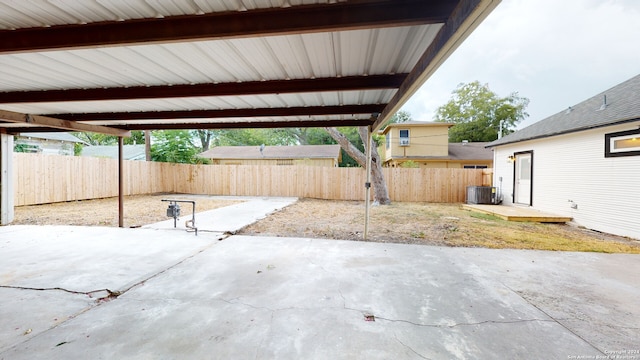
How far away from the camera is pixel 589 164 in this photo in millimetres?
6121

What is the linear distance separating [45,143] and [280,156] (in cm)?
1481

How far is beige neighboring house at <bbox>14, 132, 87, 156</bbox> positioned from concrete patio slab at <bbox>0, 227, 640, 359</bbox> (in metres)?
16.6

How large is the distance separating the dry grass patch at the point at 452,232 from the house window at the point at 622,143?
1782 millimetres

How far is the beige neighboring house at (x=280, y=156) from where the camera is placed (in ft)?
62.7

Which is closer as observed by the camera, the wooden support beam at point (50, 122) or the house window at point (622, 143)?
the wooden support beam at point (50, 122)

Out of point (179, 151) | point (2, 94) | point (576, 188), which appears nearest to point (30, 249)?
point (2, 94)

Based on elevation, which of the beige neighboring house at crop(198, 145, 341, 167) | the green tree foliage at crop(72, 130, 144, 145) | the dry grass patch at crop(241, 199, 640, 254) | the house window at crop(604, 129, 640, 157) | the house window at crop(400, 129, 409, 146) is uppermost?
the green tree foliage at crop(72, 130, 144, 145)

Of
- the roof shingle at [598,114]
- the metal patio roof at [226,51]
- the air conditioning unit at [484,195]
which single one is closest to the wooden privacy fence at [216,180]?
the air conditioning unit at [484,195]

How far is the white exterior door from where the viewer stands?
820 centimetres

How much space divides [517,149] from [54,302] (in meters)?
11.5

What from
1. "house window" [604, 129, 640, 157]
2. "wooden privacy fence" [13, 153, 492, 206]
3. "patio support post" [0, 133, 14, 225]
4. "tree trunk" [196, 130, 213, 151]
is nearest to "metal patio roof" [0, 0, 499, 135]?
"patio support post" [0, 133, 14, 225]

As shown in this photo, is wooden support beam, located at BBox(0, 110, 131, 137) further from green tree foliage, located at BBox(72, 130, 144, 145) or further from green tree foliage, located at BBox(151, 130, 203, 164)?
green tree foliage, located at BBox(72, 130, 144, 145)

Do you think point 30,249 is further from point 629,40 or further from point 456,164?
point 629,40

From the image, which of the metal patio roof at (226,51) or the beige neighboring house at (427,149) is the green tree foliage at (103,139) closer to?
the beige neighboring house at (427,149)
